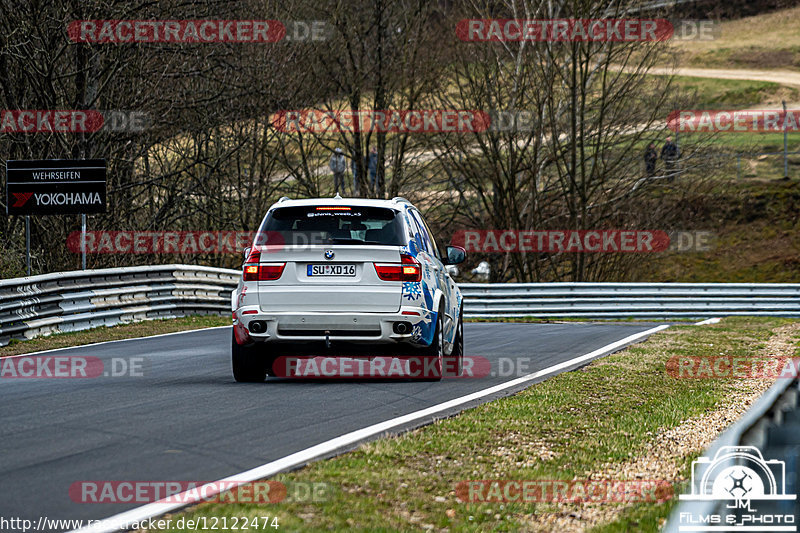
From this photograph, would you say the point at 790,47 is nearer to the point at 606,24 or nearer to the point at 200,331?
the point at 606,24

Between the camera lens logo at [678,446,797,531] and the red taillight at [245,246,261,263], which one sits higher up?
the red taillight at [245,246,261,263]

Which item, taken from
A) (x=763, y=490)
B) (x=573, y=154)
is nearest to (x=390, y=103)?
(x=573, y=154)

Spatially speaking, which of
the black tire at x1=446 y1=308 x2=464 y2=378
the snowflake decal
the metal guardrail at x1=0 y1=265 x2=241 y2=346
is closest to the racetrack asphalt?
the black tire at x1=446 y1=308 x2=464 y2=378

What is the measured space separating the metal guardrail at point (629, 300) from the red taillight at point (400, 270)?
660 inches

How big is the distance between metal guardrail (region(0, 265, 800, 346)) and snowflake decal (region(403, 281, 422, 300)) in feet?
25.4

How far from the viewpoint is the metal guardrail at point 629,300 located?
27625mm

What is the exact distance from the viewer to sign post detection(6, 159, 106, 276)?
62.7 feet

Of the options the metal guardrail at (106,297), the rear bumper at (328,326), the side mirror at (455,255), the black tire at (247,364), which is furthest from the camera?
the metal guardrail at (106,297)

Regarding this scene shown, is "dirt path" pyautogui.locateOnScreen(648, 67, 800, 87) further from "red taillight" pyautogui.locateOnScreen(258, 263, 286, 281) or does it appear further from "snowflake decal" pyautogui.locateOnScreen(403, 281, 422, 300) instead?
"red taillight" pyautogui.locateOnScreen(258, 263, 286, 281)

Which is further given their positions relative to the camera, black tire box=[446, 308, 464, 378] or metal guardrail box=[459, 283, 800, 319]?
metal guardrail box=[459, 283, 800, 319]

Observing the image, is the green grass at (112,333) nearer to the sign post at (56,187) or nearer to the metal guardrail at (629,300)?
the sign post at (56,187)

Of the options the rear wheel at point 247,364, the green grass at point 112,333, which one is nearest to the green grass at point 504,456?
the rear wheel at point 247,364

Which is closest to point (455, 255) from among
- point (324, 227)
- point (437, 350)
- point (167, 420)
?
point (437, 350)

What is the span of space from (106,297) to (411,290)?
10.00m
